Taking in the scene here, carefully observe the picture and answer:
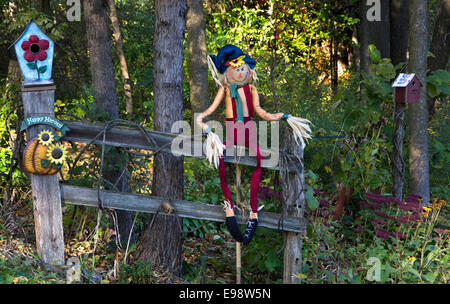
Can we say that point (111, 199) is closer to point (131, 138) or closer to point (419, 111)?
point (131, 138)

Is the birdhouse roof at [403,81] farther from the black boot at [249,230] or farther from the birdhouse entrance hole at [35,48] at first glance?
→ the birdhouse entrance hole at [35,48]

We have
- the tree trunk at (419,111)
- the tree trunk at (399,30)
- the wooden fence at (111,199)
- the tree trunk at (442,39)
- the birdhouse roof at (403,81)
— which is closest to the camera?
the wooden fence at (111,199)

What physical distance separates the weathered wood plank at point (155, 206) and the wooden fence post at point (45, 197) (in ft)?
0.37

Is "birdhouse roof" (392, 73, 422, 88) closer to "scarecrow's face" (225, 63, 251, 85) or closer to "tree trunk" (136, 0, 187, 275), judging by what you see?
"scarecrow's face" (225, 63, 251, 85)

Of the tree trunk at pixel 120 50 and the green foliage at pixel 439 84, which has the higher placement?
the tree trunk at pixel 120 50

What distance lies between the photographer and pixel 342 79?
16344 millimetres

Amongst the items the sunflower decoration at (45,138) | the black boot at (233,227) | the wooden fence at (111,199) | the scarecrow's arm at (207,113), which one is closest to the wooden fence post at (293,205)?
the wooden fence at (111,199)

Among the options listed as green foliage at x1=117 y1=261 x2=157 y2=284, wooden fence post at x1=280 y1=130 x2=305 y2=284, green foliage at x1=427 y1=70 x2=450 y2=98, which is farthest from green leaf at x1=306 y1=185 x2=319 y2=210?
green foliage at x1=427 y1=70 x2=450 y2=98

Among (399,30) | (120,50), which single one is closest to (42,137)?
(120,50)

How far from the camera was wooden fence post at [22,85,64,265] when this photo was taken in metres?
4.50

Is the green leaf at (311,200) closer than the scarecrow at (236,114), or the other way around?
the scarecrow at (236,114)

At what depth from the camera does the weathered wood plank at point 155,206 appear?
15.3 ft

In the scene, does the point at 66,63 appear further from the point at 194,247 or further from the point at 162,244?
the point at 162,244
